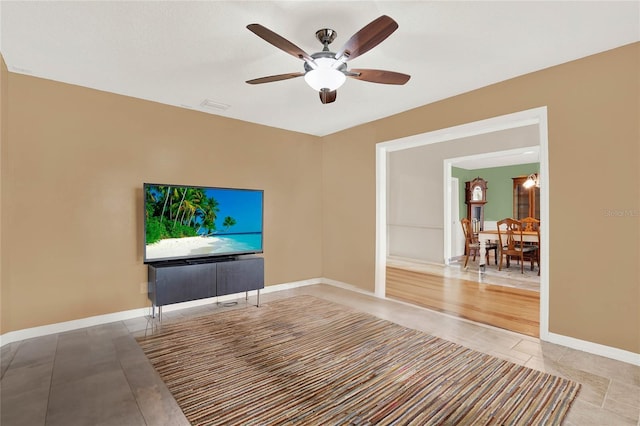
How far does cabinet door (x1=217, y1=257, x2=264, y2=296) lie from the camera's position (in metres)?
3.80

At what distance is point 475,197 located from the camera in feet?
28.9

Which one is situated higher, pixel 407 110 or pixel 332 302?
pixel 407 110

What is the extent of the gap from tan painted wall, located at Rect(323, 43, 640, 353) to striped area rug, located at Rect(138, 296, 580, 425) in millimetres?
869

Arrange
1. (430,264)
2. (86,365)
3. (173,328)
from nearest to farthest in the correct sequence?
(86,365) < (173,328) < (430,264)

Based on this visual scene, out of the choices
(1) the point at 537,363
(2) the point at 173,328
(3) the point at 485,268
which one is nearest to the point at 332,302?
(2) the point at 173,328

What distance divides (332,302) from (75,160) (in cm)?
342

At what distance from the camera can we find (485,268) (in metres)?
6.44

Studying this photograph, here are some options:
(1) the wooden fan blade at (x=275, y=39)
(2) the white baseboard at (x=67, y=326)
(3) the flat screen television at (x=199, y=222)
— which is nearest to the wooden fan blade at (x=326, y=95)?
(1) the wooden fan blade at (x=275, y=39)

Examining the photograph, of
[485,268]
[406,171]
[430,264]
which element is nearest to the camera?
[485,268]

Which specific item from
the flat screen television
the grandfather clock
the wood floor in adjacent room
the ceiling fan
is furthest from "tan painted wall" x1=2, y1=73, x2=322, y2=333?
the grandfather clock

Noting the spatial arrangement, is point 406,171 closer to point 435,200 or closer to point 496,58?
point 435,200

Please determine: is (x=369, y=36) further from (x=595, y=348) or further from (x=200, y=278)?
(x=595, y=348)

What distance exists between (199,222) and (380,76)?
2666mm

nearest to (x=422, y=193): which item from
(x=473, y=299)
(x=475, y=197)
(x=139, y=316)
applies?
(x=475, y=197)
